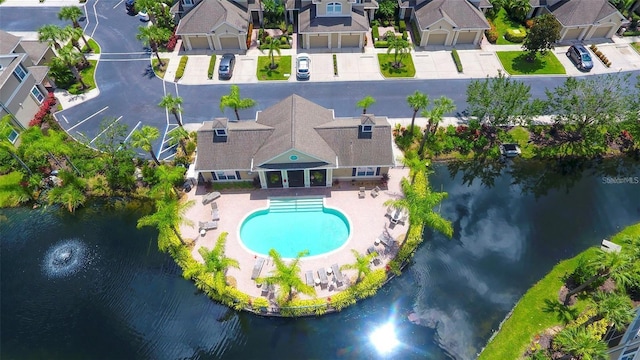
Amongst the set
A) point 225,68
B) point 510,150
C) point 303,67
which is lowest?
point 510,150

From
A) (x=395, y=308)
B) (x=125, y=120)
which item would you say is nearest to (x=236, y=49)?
(x=125, y=120)

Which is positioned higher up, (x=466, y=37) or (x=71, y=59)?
(x=71, y=59)

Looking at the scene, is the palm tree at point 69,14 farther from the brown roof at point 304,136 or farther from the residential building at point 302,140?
the brown roof at point 304,136

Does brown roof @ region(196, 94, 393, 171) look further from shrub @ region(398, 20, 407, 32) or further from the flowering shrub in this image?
shrub @ region(398, 20, 407, 32)

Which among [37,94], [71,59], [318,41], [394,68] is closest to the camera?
[37,94]

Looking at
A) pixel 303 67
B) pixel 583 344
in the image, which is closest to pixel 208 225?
pixel 303 67

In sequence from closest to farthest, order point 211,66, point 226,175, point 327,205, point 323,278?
point 323,278 → point 327,205 → point 226,175 → point 211,66

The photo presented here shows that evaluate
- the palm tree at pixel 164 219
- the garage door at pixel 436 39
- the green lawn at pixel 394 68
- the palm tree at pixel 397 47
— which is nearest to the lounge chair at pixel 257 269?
the palm tree at pixel 164 219

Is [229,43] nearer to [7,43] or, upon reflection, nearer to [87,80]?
[87,80]
